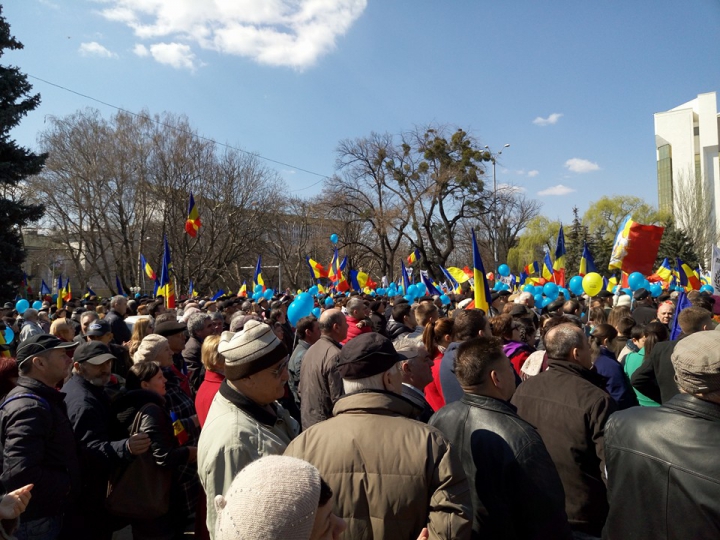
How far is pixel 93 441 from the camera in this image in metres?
3.71

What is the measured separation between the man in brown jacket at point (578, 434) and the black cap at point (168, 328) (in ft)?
11.7

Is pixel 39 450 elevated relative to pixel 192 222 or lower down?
lower down

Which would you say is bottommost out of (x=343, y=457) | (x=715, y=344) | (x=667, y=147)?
(x=343, y=457)

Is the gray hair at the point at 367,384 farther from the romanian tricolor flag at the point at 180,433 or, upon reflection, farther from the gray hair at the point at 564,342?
the romanian tricolor flag at the point at 180,433

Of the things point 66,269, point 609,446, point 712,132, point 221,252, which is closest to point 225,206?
point 221,252

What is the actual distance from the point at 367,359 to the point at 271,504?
1.26 metres

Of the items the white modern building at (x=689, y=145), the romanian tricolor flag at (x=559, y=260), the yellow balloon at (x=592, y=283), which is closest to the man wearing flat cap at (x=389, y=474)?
the yellow balloon at (x=592, y=283)

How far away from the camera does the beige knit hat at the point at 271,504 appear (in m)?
1.25

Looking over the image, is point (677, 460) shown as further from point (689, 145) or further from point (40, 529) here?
point (689, 145)

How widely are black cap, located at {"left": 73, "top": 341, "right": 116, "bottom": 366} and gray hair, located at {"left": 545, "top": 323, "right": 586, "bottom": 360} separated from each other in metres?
3.05

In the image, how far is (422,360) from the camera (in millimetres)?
4004

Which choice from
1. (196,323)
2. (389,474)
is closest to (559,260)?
(196,323)

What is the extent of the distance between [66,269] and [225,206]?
2256 centimetres

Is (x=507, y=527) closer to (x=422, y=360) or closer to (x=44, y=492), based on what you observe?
(x=422, y=360)
